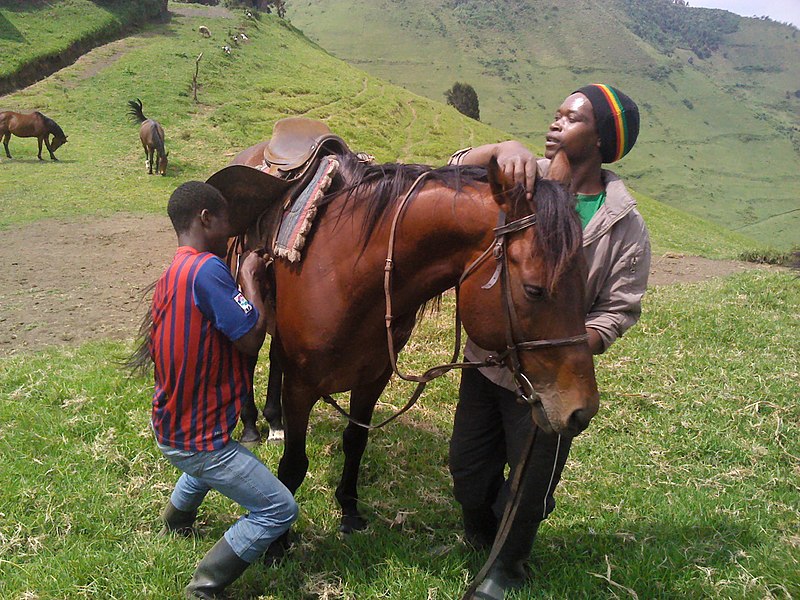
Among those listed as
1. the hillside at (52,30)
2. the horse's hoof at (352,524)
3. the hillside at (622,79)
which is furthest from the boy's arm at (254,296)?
the hillside at (622,79)

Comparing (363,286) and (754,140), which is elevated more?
(754,140)

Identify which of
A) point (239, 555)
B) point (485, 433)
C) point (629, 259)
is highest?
point (629, 259)

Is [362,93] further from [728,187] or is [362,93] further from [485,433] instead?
[728,187]

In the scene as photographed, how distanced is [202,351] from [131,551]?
1.27 metres

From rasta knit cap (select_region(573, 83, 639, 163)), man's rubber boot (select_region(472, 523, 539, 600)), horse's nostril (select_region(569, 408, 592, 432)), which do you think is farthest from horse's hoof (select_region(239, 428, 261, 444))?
rasta knit cap (select_region(573, 83, 639, 163))

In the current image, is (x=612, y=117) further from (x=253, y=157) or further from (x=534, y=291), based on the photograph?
(x=253, y=157)

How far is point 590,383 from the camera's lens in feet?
6.14

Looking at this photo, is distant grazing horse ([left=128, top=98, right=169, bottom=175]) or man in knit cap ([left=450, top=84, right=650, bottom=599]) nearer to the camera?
man in knit cap ([left=450, top=84, right=650, bottom=599])

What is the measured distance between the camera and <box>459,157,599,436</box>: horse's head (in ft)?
5.89

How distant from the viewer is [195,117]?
19.5m

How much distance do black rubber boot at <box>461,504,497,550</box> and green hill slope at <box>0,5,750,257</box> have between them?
1080cm

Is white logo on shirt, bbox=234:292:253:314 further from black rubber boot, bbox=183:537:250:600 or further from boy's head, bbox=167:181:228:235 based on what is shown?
black rubber boot, bbox=183:537:250:600

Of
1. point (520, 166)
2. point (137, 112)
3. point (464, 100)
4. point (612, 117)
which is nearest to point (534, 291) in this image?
point (520, 166)

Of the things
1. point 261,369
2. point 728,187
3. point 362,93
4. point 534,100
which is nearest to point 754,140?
point 728,187
